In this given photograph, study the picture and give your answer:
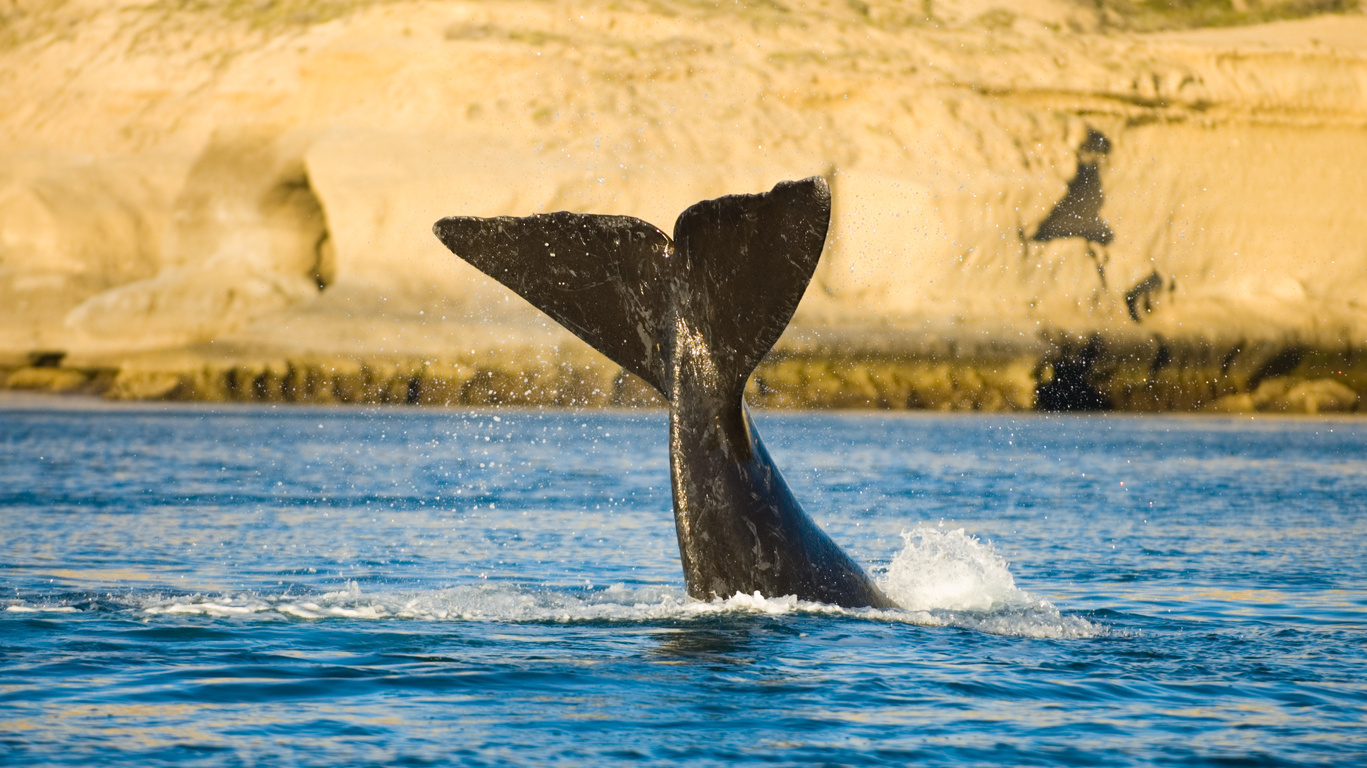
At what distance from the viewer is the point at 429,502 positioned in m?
22.7

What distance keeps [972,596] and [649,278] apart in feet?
13.3

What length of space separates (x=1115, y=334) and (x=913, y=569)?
48236 mm

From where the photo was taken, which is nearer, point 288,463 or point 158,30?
point 288,463

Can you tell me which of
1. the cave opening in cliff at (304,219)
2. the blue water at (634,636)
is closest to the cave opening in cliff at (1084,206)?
the cave opening in cliff at (304,219)

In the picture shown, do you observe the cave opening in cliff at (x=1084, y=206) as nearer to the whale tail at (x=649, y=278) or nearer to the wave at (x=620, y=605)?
the wave at (x=620, y=605)

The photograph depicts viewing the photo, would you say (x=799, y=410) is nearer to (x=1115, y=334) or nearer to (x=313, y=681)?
(x=1115, y=334)

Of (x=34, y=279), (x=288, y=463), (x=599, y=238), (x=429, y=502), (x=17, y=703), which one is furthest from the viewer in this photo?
(x=34, y=279)

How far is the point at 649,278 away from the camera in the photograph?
29.7 ft

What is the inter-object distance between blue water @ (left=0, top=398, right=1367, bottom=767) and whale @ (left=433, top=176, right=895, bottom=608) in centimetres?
59

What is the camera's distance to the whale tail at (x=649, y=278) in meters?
8.67

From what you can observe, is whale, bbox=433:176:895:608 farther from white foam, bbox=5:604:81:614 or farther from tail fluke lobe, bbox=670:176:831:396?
white foam, bbox=5:604:81:614

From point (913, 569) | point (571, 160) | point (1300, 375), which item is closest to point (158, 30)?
point (571, 160)

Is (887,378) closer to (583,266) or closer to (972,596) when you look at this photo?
(972,596)

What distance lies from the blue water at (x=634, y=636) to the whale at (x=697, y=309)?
0.59 meters
